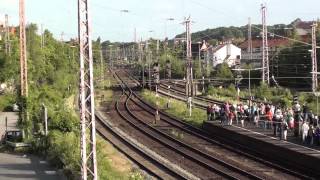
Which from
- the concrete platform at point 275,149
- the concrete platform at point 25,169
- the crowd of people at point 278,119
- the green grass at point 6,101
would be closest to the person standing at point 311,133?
the crowd of people at point 278,119

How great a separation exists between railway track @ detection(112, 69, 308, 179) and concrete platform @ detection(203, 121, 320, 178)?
0.78m

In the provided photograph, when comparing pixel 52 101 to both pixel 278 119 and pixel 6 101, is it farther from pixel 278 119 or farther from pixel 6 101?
pixel 278 119

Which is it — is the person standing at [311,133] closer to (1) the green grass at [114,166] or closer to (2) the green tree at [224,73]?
(1) the green grass at [114,166]

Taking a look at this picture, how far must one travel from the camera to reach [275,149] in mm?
26188

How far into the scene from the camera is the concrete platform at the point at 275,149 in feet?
75.6

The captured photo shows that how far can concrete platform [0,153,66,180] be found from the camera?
19750mm

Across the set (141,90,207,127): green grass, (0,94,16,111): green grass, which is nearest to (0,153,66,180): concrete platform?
(141,90,207,127): green grass

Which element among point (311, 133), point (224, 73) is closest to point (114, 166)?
point (311, 133)

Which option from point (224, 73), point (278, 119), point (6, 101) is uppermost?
point (224, 73)

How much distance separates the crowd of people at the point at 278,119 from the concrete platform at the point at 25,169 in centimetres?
1101

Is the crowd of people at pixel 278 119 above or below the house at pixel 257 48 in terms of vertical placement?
below

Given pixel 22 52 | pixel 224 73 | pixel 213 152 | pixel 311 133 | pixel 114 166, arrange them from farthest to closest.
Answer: pixel 224 73 < pixel 22 52 < pixel 213 152 < pixel 311 133 < pixel 114 166

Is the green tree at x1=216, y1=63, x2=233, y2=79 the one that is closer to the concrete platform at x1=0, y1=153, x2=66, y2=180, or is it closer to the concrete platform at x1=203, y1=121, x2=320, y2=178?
the concrete platform at x1=203, y1=121, x2=320, y2=178

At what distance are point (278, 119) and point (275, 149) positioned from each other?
6.82 ft
